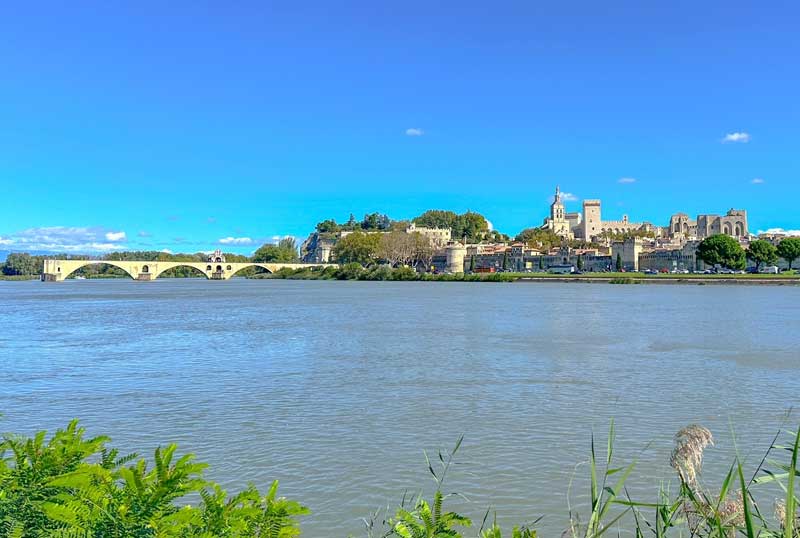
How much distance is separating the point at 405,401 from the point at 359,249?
94.4 m

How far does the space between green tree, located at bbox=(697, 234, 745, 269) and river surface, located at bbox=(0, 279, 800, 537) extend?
63.1 metres

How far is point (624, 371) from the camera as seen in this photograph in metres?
13.2

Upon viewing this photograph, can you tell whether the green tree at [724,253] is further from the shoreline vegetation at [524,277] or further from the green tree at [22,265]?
the green tree at [22,265]

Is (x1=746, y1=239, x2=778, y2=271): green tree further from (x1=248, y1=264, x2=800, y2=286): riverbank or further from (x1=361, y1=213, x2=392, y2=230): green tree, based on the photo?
(x1=361, y1=213, x2=392, y2=230): green tree

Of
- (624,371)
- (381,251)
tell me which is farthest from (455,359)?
(381,251)

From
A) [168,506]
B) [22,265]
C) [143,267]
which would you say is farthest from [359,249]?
[168,506]

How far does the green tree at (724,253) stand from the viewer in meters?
79.7

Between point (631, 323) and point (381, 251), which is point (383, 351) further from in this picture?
point (381, 251)

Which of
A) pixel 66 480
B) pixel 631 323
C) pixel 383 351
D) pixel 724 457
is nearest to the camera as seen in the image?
pixel 66 480

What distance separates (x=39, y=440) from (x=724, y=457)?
6.58m

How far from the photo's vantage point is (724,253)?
8000cm

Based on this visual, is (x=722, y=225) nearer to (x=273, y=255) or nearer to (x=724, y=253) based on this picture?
(x=724, y=253)

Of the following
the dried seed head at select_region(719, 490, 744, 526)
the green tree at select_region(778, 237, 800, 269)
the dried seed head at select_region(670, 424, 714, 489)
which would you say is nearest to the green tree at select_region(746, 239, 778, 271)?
the green tree at select_region(778, 237, 800, 269)

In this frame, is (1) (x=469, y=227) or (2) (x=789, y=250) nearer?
(2) (x=789, y=250)
